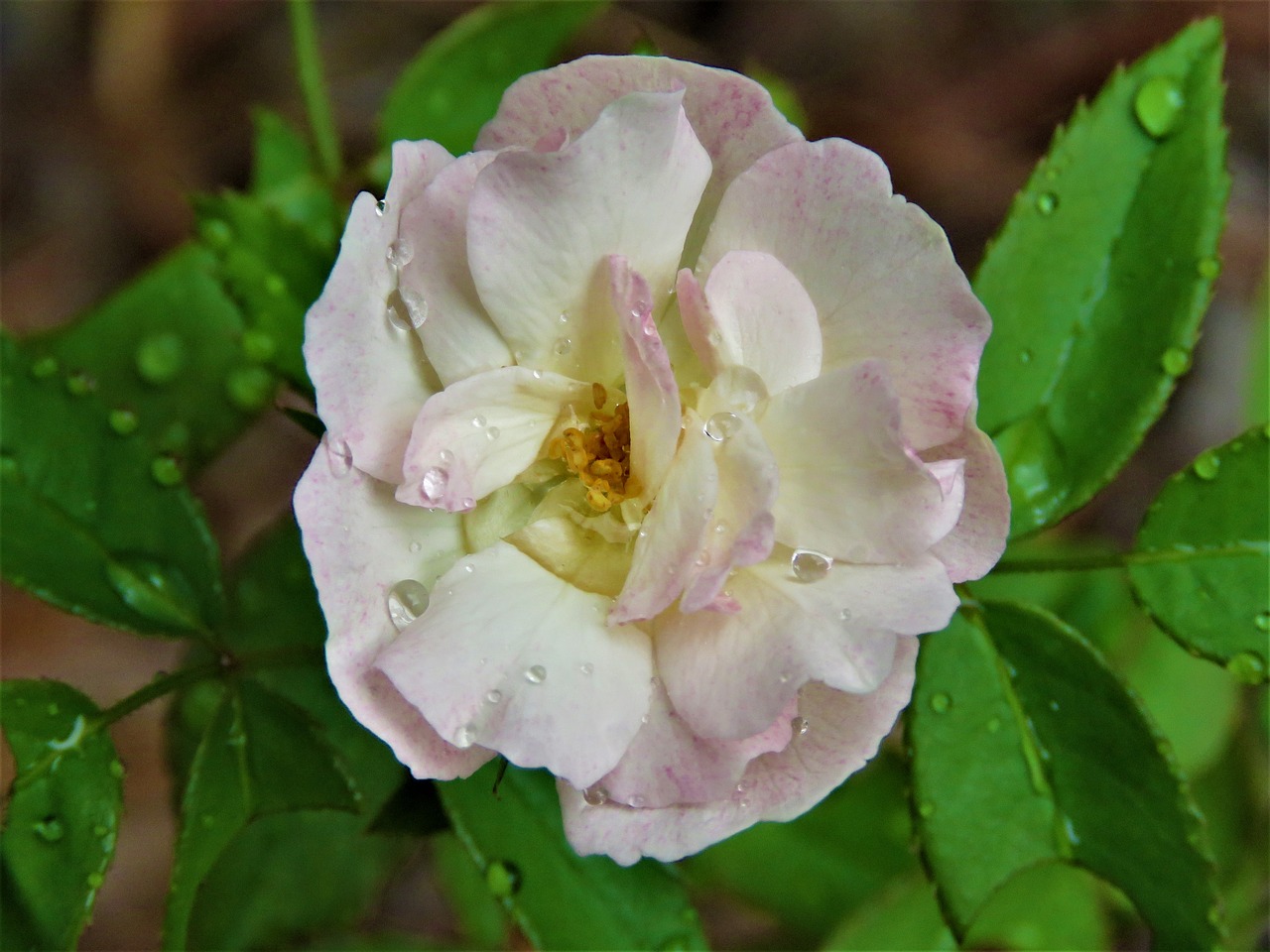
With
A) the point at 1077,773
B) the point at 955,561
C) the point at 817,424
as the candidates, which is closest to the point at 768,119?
the point at 817,424

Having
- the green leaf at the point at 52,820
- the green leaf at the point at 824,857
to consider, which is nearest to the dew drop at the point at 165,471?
the green leaf at the point at 52,820

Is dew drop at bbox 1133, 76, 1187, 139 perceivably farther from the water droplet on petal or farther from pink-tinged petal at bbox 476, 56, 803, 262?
the water droplet on petal

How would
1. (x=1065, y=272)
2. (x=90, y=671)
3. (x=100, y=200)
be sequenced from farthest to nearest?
(x=100, y=200), (x=90, y=671), (x=1065, y=272)

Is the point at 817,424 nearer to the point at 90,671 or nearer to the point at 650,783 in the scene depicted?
the point at 650,783

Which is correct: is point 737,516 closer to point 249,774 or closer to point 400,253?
point 400,253

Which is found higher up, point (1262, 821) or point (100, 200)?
point (100, 200)

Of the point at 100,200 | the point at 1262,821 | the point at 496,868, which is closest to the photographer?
the point at 496,868

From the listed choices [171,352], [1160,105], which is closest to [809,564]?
[1160,105]

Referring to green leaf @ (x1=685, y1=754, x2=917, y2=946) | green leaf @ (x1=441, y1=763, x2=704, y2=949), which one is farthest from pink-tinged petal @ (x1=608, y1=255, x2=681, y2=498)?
green leaf @ (x1=685, y1=754, x2=917, y2=946)
